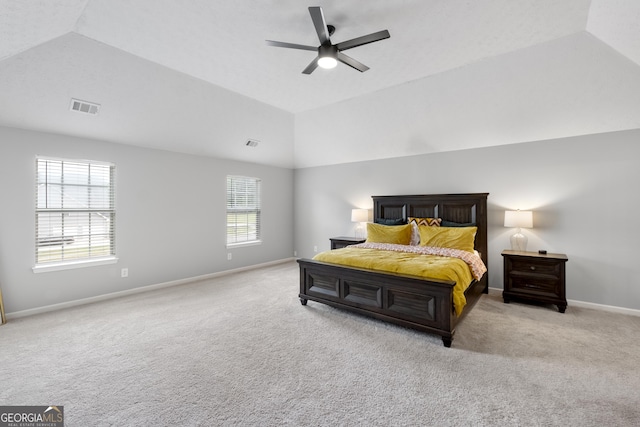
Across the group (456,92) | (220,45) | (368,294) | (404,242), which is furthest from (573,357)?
(220,45)

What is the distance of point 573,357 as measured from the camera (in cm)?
247

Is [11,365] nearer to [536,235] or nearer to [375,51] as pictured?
[375,51]

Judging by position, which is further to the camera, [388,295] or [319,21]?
[388,295]

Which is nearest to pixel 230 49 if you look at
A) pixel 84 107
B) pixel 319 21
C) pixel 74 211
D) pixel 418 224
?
pixel 319 21

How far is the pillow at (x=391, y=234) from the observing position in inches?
179

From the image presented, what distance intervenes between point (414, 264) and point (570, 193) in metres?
2.60

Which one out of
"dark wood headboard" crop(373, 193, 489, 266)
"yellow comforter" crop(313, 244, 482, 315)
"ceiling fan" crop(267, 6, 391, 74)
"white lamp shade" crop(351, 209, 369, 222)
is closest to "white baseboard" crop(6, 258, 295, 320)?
"white lamp shade" crop(351, 209, 369, 222)

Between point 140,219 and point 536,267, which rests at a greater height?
point 140,219

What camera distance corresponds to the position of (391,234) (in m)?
4.59

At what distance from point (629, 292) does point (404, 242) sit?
273 centimetres

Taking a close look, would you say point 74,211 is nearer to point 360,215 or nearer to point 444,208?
point 360,215

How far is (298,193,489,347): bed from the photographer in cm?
275

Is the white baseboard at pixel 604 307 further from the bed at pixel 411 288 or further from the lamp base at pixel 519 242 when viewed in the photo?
the bed at pixel 411 288

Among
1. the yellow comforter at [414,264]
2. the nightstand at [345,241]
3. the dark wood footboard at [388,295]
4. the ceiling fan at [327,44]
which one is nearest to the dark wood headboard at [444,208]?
the nightstand at [345,241]
